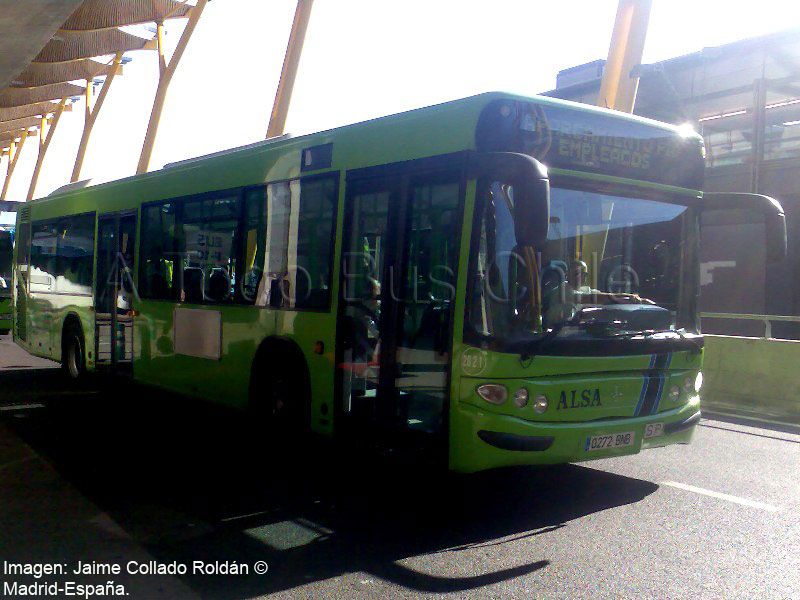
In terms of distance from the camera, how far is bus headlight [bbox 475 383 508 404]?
5.83 m

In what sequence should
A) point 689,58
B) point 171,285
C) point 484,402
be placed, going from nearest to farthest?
point 484,402, point 171,285, point 689,58

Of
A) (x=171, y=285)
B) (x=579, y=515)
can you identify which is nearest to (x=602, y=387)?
(x=579, y=515)

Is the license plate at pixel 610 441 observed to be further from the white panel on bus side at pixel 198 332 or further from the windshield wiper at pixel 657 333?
the white panel on bus side at pixel 198 332

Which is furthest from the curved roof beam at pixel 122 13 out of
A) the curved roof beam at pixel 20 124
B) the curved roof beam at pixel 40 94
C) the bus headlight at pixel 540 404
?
the curved roof beam at pixel 20 124

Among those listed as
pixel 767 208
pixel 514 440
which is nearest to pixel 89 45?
pixel 767 208

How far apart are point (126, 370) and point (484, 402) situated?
6723 mm

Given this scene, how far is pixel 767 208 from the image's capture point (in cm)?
705

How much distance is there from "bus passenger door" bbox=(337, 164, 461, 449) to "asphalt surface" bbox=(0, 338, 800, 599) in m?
0.53

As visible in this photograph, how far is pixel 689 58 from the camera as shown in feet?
83.0

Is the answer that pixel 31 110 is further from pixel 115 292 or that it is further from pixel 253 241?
pixel 253 241

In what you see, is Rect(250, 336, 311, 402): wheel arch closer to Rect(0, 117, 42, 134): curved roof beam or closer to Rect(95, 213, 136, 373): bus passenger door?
Rect(95, 213, 136, 373): bus passenger door

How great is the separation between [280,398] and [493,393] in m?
2.77

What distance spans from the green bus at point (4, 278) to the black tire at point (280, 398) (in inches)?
724

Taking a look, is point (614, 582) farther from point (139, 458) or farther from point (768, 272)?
point (768, 272)
